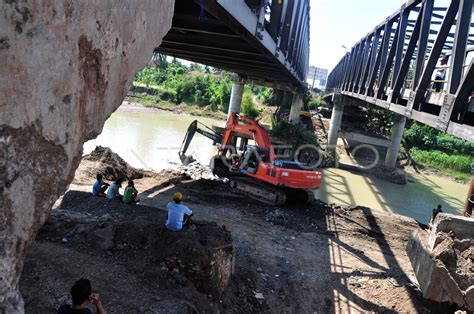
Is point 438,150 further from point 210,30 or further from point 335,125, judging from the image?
point 210,30

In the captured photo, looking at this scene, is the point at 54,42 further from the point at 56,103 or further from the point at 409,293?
the point at 409,293

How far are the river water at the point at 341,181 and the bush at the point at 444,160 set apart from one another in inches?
122

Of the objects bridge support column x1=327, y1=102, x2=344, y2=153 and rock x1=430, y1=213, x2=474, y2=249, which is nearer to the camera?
rock x1=430, y1=213, x2=474, y2=249

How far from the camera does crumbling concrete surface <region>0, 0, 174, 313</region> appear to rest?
Answer: 2.79 metres

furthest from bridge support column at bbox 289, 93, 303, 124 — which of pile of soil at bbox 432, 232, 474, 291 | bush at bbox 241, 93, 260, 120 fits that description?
pile of soil at bbox 432, 232, 474, 291

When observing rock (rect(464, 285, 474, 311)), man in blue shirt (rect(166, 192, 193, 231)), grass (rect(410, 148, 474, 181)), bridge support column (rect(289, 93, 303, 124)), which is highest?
bridge support column (rect(289, 93, 303, 124))

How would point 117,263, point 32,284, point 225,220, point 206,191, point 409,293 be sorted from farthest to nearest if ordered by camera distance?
1. point 206,191
2. point 225,220
3. point 409,293
4. point 117,263
5. point 32,284

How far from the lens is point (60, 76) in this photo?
3.25 m

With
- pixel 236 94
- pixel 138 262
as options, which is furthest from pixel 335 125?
pixel 138 262

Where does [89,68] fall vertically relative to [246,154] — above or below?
above

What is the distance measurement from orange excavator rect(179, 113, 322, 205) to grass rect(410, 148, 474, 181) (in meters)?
23.8

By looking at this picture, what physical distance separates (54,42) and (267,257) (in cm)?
840

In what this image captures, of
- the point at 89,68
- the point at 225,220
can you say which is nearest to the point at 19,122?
the point at 89,68

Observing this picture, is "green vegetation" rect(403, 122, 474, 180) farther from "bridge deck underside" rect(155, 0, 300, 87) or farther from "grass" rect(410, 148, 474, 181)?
"bridge deck underside" rect(155, 0, 300, 87)
